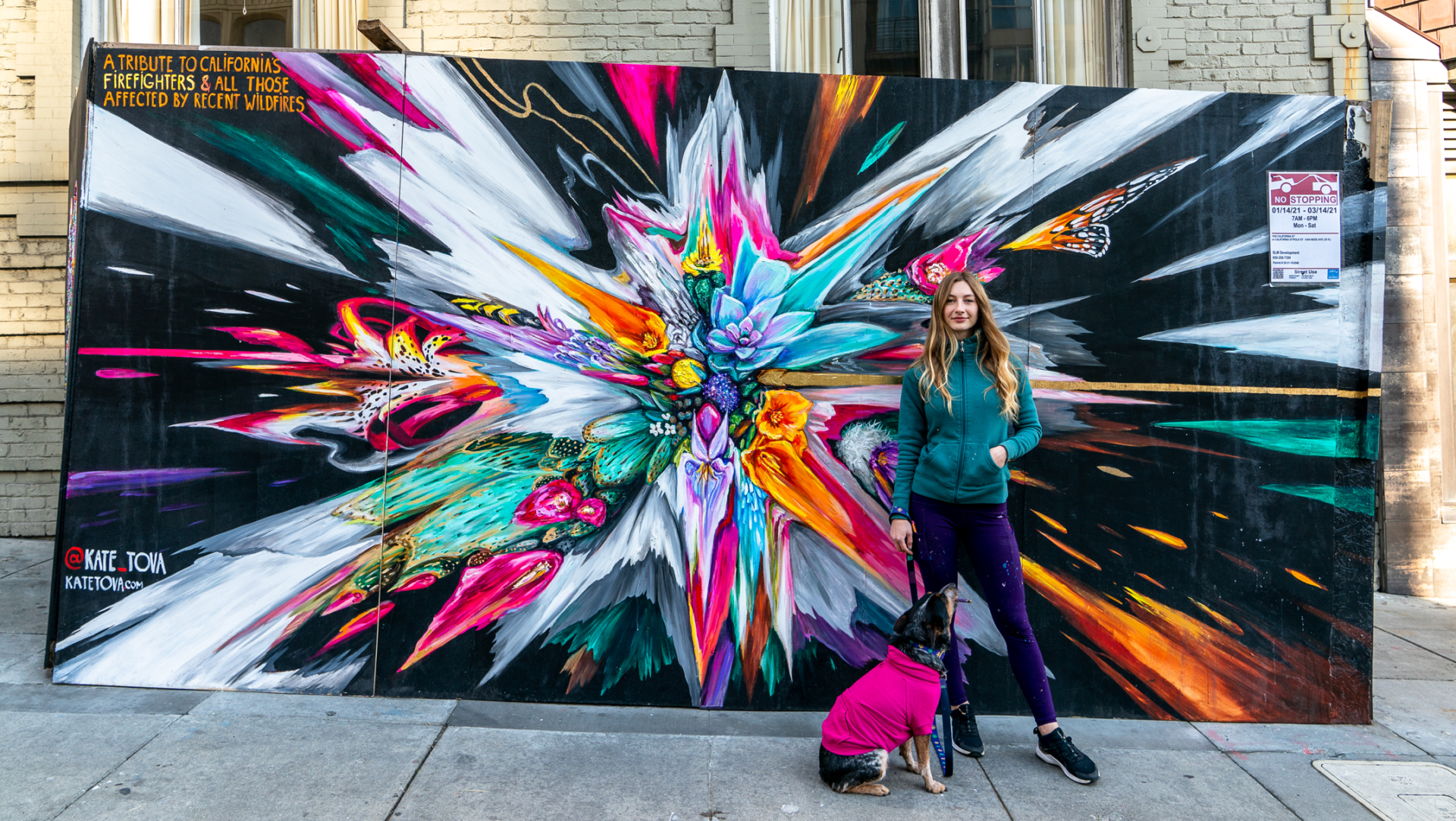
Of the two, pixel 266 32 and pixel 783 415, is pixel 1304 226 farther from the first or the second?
pixel 266 32

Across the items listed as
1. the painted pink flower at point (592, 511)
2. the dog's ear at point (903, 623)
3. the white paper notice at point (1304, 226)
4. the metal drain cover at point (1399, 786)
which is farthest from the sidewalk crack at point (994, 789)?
the white paper notice at point (1304, 226)

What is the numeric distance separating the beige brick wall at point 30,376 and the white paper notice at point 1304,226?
27.5 ft

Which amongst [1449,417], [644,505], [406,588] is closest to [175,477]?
[406,588]

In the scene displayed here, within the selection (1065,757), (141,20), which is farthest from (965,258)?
(141,20)

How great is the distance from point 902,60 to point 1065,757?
5289mm

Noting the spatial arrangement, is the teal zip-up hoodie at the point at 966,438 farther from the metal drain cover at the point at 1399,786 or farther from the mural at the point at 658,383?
the metal drain cover at the point at 1399,786

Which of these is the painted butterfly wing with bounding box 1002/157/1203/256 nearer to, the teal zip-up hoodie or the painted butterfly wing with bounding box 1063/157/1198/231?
the painted butterfly wing with bounding box 1063/157/1198/231

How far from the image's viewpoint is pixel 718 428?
394cm

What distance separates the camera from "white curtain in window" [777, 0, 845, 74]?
6375mm

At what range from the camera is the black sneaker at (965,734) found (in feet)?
11.5

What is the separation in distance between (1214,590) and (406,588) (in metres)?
3.75

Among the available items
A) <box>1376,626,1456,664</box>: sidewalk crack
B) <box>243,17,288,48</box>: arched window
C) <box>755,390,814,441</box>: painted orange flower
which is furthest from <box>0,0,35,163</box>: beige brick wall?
<box>1376,626,1456,664</box>: sidewalk crack

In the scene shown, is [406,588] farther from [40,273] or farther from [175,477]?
[40,273]

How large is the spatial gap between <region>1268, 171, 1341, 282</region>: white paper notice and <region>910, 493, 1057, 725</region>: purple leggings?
191cm
